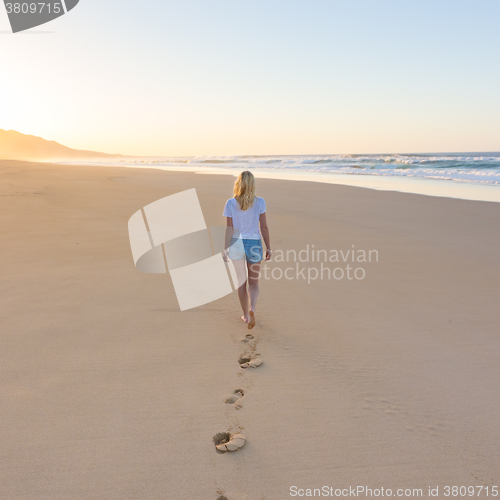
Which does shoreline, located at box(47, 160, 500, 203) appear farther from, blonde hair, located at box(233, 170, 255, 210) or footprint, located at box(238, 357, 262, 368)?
footprint, located at box(238, 357, 262, 368)

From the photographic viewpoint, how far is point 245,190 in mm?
3490

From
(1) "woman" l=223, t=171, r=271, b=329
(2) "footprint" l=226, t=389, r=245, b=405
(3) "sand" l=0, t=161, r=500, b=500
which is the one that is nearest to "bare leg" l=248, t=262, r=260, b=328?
(1) "woman" l=223, t=171, r=271, b=329

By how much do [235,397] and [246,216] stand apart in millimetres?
1737

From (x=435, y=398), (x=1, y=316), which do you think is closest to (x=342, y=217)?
(x=435, y=398)

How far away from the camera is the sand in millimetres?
2004

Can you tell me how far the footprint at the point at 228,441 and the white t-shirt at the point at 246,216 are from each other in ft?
6.32

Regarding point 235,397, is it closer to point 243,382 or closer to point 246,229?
point 243,382

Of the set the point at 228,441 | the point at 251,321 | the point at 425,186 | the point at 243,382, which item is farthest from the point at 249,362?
the point at 425,186

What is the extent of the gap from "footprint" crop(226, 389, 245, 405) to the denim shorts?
1405 mm

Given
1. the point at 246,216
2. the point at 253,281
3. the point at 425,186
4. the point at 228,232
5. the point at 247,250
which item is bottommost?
the point at 425,186

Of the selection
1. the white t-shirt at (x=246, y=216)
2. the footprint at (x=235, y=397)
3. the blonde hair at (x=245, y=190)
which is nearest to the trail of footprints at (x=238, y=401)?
the footprint at (x=235, y=397)

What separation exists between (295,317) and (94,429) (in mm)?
2300

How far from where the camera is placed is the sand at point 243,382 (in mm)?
2004

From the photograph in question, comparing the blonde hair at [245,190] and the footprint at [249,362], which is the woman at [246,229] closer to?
the blonde hair at [245,190]
